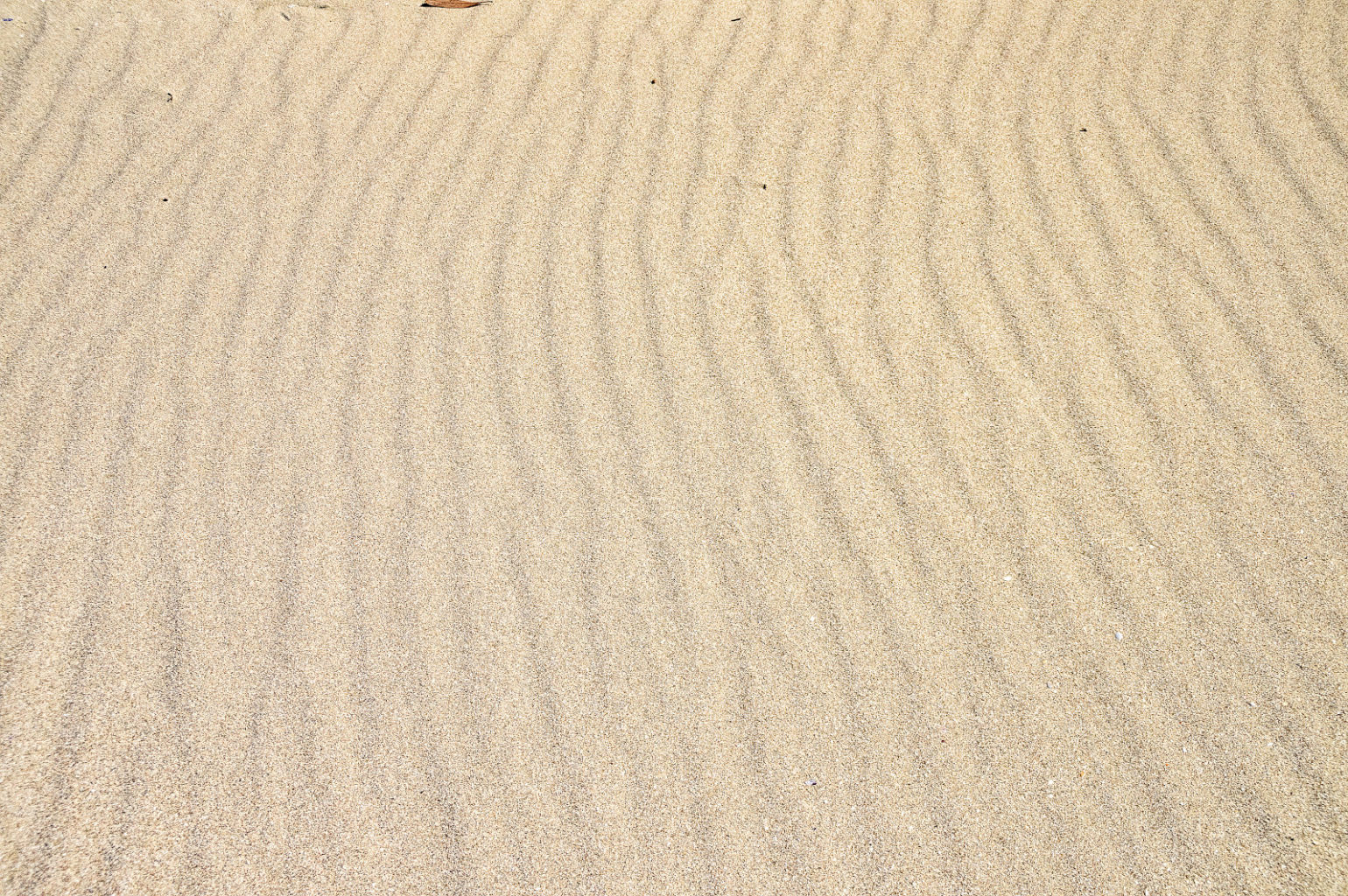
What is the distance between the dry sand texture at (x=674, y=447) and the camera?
200 centimetres

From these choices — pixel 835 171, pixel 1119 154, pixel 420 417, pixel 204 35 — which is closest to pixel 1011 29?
pixel 1119 154

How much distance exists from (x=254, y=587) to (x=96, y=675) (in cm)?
35

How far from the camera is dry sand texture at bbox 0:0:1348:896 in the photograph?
2002 mm

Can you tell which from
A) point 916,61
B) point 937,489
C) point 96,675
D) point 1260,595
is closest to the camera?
point 96,675

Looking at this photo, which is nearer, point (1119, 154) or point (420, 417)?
point (420, 417)

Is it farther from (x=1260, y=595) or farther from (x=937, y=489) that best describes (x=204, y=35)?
(x=1260, y=595)

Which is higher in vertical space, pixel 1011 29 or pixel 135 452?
pixel 1011 29

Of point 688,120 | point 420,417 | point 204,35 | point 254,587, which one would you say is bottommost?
point 254,587

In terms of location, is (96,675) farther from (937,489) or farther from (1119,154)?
(1119,154)

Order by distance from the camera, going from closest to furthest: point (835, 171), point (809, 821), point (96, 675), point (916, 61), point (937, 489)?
point (809, 821) < point (96, 675) < point (937, 489) < point (835, 171) < point (916, 61)

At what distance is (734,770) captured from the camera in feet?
6.73

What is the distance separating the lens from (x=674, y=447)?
8.57 feet

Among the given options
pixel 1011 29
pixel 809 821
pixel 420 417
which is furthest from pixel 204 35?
pixel 809 821

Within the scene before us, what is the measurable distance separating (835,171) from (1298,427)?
149 cm
